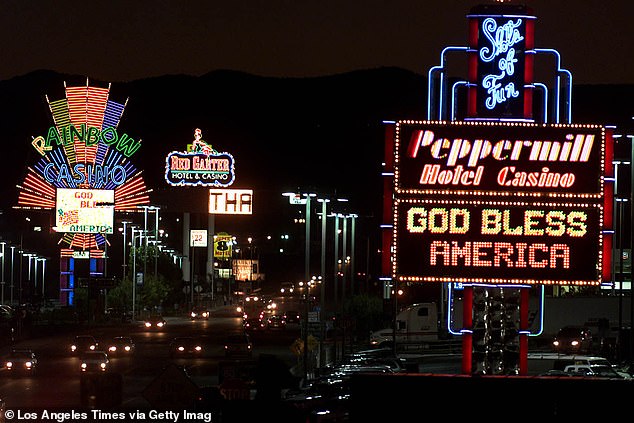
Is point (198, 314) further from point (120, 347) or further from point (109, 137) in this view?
point (120, 347)

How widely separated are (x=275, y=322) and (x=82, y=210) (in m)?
34.2

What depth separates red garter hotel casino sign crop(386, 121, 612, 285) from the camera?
91.0 feet

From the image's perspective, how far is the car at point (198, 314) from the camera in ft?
429

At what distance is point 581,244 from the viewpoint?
91.2ft

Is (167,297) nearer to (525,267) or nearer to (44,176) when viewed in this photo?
(44,176)

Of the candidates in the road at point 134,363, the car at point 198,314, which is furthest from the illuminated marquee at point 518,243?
the car at point 198,314

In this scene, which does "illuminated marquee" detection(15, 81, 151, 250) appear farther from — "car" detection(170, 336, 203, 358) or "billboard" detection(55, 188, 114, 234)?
"car" detection(170, 336, 203, 358)

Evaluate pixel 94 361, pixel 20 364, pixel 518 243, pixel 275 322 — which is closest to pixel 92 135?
pixel 275 322

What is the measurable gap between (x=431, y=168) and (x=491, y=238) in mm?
2103

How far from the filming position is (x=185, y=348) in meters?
66.4

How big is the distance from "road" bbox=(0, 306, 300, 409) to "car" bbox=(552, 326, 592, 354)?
1452cm

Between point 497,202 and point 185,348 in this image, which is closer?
point 497,202

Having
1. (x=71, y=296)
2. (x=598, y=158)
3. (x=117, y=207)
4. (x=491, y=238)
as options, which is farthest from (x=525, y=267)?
(x=71, y=296)

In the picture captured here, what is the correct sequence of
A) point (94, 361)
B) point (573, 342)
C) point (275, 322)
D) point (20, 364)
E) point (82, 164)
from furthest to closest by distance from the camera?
point (82, 164)
point (275, 322)
point (573, 342)
point (94, 361)
point (20, 364)
